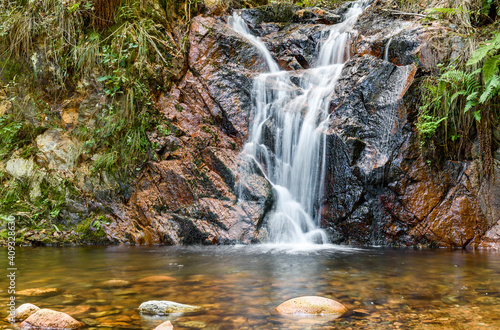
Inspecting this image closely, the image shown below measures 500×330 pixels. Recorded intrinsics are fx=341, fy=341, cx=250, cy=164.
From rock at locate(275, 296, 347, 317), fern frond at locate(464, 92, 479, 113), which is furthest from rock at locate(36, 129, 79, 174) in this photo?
fern frond at locate(464, 92, 479, 113)

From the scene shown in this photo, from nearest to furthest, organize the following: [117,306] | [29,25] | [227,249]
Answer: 1. [117,306]
2. [227,249]
3. [29,25]

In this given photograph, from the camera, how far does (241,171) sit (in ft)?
21.4

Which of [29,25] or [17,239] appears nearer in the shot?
[17,239]

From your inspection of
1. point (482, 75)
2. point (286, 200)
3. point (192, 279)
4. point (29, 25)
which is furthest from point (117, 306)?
point (29, 25)

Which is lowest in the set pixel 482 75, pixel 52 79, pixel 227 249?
pixel 227 249

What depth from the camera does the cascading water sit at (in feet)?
20.0

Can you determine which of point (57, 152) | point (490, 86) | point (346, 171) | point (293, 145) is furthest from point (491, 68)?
point (57, 152)

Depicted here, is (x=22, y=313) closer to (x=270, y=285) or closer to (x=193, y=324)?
(x=193, y=324)

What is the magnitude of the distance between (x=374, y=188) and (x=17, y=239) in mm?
6452

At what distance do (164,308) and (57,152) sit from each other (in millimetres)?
5745

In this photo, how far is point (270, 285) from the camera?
3184mm

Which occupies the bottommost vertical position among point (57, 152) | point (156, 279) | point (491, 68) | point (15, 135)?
point (156, 279)

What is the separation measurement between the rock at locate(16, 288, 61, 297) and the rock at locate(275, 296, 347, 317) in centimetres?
192

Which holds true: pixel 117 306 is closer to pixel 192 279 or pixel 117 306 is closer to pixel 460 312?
pixel 192 279
